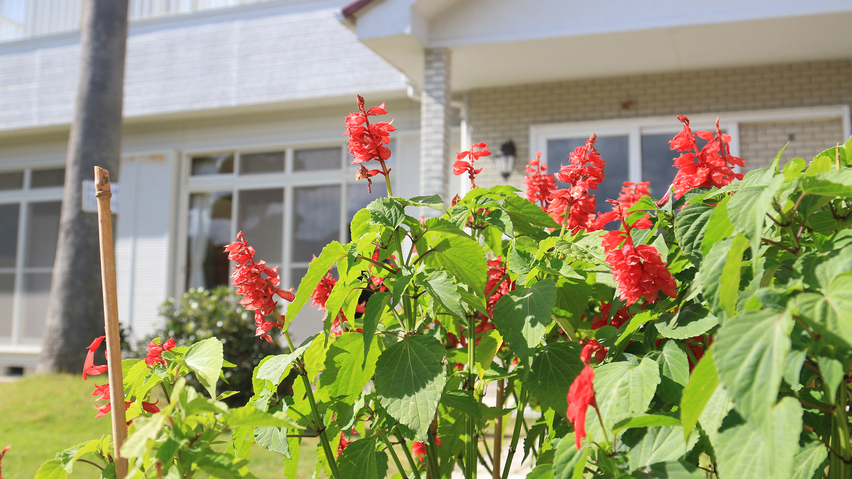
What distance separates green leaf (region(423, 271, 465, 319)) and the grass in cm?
331

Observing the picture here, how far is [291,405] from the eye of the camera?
116 cm

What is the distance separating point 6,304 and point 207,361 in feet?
39.7

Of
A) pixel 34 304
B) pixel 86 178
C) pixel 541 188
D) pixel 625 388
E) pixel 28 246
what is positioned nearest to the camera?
pixel 625 388

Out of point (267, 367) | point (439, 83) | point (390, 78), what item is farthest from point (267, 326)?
point (390, 78)

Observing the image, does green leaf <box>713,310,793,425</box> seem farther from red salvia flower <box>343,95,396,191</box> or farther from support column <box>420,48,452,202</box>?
support column <box>420,48,452,202</box>

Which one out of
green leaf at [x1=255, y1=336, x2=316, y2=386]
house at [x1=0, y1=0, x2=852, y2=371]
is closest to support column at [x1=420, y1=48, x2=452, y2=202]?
house at [x1=0, y1=0, x2=852, y2=371]

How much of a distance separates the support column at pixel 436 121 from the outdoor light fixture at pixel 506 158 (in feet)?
3.63

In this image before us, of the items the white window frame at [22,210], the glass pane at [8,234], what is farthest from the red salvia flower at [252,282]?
the glass pane at [8,234]

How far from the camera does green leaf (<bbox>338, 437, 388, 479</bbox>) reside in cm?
108

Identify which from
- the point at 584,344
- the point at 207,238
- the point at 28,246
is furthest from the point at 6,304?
the point at 584,344

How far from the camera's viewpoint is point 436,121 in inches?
237

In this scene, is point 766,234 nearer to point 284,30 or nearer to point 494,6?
point 494,6

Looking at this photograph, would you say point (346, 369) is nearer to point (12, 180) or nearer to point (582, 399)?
point (582, 399)

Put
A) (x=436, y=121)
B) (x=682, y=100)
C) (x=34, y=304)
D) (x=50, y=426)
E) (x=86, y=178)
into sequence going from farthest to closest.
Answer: (x=34, y=304) < (x=86, y=178) < (x=682, y=100) < (x=436, y=121) < (x=50, y=426)
